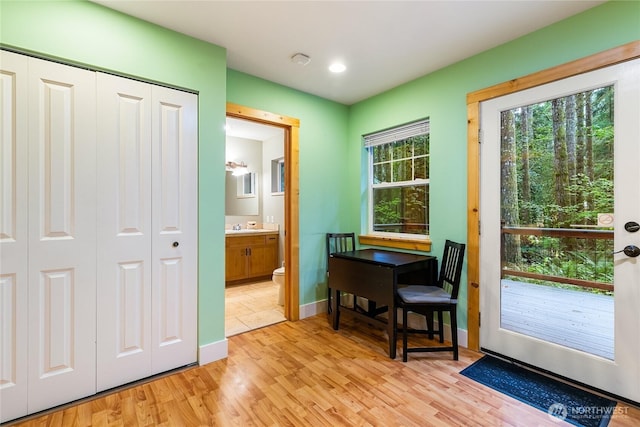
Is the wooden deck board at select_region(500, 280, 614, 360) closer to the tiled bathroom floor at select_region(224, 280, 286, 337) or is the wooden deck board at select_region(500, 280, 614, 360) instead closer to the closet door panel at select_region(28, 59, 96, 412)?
the tiled bathroom floor at select_region(224, 280, 286, 337)

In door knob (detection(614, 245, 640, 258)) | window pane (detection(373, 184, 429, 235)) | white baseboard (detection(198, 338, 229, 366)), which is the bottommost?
white baseboard (detection(198, 338, 229, 366))

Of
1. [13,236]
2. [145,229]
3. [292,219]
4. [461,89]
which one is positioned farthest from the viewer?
[292,219]

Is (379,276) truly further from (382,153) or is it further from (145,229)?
A: (145,229)

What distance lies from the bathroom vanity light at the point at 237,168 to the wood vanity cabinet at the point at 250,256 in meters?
1.35

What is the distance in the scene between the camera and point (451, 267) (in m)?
2.48

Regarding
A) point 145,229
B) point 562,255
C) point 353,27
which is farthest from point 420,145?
point 145,229

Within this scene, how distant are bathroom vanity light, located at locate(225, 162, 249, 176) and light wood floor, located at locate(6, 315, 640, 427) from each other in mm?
3412

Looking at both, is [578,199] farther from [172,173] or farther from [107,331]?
[107,331]

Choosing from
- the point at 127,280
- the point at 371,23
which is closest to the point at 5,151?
the point at 127,280

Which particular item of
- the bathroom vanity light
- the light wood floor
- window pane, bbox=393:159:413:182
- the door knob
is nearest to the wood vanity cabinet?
the bathroom vanity light

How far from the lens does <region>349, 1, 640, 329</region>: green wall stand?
71.1 inches

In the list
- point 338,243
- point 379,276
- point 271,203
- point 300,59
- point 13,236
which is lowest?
point 379,276

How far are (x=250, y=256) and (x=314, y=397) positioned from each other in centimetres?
298

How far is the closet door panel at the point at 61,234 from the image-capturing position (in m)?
1.63
